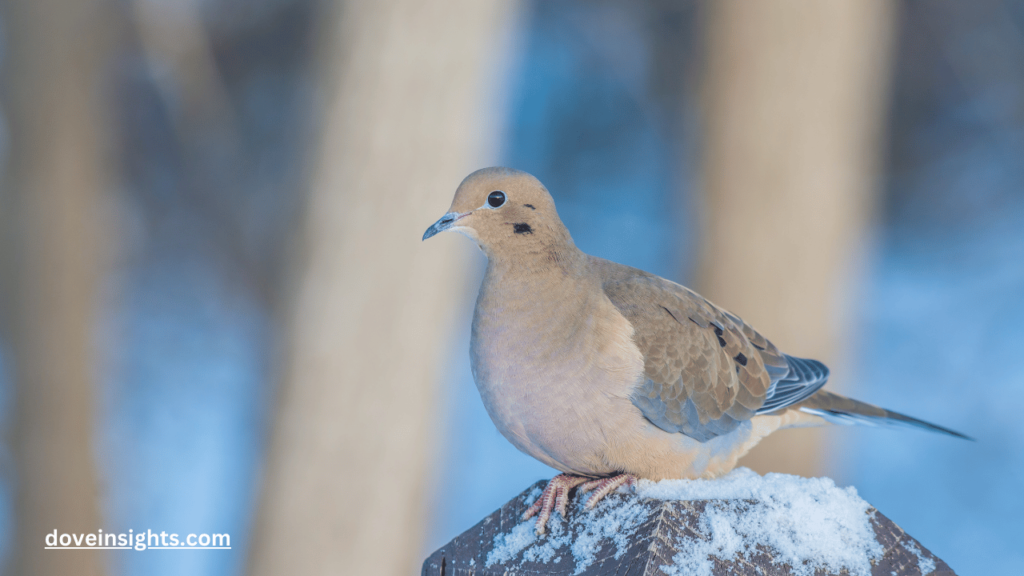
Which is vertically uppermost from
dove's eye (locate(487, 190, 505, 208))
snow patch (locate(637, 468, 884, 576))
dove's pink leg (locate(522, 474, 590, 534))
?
dove's eye (locate(487, 190, 505, 208))

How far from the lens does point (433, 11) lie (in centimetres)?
364

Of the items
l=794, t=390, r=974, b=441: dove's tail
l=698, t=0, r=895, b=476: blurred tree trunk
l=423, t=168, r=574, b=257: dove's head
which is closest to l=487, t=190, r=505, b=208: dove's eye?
l=423, t=168, r=574, b=257: dove's head

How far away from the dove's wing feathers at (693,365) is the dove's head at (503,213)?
0.25 m

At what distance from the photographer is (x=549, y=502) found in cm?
158

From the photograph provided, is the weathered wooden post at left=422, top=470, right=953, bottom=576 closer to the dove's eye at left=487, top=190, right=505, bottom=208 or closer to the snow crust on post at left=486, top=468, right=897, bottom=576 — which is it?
the snow crust on post at left=486, top=468, right=897, bottom=576

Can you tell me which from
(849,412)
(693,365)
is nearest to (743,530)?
(693,365)

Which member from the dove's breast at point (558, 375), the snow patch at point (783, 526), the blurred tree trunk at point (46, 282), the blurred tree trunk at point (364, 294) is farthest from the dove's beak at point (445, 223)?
the blurred tree trunk at point (46, 282)

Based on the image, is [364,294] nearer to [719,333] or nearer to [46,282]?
[719,333]

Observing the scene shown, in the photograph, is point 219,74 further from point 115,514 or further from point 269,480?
point 269,480

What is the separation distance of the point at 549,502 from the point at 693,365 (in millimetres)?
702

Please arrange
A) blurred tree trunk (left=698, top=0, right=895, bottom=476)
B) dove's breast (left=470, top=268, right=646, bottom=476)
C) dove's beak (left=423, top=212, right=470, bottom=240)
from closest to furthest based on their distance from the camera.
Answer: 1. dove's breast (left=470, top=268, right=646, bottom=476)
2. dove's beak (left=423, top=212, right=470, bottom=240)
3. blurred tree trunk (left=698, top=0, right=895, bottom=476)

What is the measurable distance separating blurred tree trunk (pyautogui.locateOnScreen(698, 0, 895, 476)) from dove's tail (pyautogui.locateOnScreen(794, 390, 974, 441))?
5.92 feet

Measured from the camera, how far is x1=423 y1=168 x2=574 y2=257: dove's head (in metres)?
1.90

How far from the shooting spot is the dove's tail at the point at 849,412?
2.42 metres
